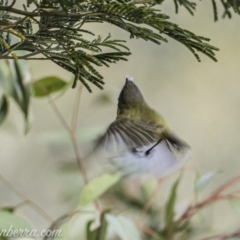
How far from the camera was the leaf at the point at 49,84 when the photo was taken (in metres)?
0.77

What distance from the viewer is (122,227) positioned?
0.65 m

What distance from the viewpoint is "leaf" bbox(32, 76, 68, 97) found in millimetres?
770

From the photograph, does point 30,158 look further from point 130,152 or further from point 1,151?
point 130,152

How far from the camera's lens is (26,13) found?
0.33 metres

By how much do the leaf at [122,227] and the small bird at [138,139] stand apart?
12 centimetres

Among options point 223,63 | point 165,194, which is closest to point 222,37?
point 223,63

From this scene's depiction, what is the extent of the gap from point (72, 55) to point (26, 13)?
4 cm

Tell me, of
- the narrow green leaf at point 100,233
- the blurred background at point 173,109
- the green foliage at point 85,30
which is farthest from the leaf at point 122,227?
the blurred background at point 173,109

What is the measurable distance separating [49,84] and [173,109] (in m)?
0.81

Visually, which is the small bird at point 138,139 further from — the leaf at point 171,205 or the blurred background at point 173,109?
the blurred background at point 173,109

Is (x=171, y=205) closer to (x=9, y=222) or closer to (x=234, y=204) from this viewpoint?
(x=234, y=204)

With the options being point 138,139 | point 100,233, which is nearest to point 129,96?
point 138,139

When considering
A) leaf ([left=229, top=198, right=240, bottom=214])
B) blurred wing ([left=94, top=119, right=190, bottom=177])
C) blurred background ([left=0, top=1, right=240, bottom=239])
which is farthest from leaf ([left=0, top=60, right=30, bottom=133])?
blurred background ([left=0, top=1, right=240, bottom=239])

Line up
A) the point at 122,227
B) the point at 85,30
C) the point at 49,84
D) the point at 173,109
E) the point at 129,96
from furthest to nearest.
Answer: the point at 173,109, the point at 49,84, the point at 122,227, the point at 129,96, the point at 85,30
